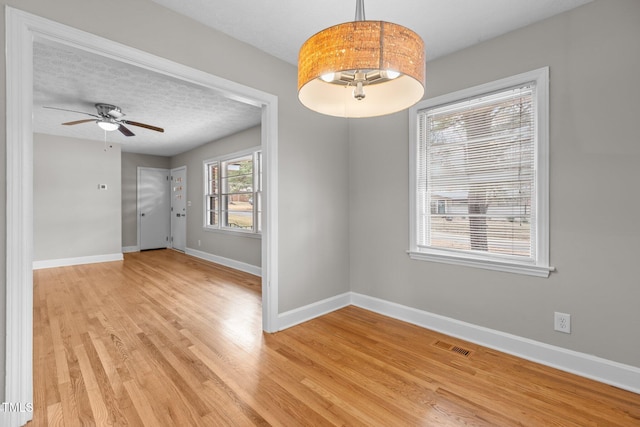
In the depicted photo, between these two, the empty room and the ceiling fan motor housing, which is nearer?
the empty room

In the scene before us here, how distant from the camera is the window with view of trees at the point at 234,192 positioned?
16.8 feet

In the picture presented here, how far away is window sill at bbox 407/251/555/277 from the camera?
7.31ft

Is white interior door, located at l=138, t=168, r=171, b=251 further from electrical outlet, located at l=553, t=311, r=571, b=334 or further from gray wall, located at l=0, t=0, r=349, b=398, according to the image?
electrical outlet, located at l=553, t=311, r=571, b=334

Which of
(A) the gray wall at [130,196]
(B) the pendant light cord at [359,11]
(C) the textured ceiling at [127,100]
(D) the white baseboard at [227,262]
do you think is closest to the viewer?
(B) the pendant light cord at [359,11]

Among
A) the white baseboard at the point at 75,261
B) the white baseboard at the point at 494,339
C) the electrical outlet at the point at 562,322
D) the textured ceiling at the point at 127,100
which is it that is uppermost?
the textured ceiling at the point at 127,100

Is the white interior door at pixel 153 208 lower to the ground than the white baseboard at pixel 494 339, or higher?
higher

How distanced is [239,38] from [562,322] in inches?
132

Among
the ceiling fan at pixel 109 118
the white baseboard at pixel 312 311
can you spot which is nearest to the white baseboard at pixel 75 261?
the ceiling fan at pixel 109 118

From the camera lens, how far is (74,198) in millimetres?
5820

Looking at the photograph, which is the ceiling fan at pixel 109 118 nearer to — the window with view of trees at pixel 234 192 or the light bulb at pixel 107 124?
the light bulb at pixel 107 124

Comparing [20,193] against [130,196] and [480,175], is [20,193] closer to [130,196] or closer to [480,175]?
[480,175]

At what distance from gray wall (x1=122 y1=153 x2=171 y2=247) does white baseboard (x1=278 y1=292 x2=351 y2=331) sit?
6.27 metres

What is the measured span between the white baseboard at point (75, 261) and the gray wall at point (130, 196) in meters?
1.16

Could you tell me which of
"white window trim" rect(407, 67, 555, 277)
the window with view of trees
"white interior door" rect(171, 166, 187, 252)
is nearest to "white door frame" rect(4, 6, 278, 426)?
"white window trim" rect(407, 67, 555, 277)
